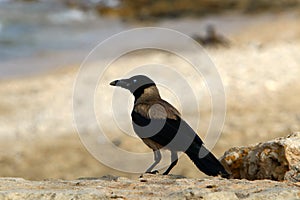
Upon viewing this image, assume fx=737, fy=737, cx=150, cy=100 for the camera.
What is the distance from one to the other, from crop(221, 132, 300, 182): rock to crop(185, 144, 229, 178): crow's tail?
0.37m

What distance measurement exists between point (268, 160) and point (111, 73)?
11.8 meters

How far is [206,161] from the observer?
5828mm

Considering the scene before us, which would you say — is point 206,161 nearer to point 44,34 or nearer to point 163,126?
point 163,126

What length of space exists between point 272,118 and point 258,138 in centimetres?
114

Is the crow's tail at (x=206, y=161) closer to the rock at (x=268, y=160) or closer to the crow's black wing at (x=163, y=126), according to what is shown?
the crow's black wing at (x=163, y=126)

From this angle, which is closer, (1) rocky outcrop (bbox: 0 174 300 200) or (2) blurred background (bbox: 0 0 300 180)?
(1) rocky outcrop (bbox: 0 174 300 200)

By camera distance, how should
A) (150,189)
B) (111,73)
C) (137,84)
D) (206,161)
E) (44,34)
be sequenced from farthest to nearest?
(44,34)
(111,73)
(137,84)
(206,161)
(150,189)

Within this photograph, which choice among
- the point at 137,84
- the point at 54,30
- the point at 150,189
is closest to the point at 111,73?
the point at 137,84

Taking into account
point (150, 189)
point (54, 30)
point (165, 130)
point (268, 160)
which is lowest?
point (150, 189)

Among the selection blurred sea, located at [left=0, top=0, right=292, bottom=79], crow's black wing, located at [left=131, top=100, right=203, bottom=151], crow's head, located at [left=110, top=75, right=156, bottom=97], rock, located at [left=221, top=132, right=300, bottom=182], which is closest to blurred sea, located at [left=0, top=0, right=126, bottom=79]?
blurred sea, located at [left=0, top=0, right=292, bottom=79]

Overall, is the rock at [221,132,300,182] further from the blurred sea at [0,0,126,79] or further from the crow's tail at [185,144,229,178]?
the blurred sea at [0,0,126,79]

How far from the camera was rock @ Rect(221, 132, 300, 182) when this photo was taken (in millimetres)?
5562

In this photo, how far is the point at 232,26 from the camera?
2777 centimetres

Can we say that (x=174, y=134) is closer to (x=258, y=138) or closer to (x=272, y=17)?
(x=258, y=138)
